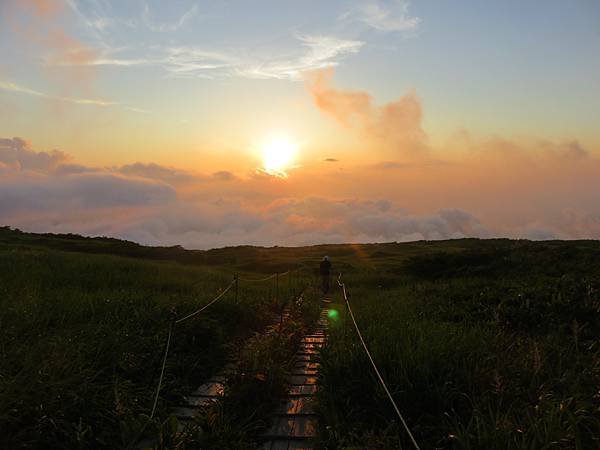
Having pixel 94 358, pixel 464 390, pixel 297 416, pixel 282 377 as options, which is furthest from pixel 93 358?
pixel 464 390

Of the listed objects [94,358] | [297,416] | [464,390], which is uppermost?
[94,358]

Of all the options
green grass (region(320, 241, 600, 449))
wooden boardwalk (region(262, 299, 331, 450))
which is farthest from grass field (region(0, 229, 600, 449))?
wooden boardwalk (region(262, 299, 331, 450))

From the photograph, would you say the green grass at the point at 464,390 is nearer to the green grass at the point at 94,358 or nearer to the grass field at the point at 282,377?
the grass field at the point at 282,377

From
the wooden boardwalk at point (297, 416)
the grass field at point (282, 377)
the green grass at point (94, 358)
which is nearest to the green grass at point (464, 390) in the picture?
the grass field at point (282, 377)

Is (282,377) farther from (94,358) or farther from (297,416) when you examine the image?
(94,358)

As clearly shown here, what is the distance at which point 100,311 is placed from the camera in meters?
9.57

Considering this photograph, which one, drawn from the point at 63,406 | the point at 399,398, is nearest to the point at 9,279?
the point at 63,406

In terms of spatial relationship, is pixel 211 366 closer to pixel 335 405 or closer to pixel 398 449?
pixel 335 405

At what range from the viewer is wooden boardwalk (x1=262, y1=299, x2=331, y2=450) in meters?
5.26

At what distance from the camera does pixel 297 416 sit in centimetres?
603

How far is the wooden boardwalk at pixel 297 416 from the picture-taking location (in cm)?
526

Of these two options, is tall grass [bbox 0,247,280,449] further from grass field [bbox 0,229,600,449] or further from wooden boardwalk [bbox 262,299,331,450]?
wooden boardwalk [bbox 262,299,331,450]

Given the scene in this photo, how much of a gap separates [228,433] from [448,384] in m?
2.88

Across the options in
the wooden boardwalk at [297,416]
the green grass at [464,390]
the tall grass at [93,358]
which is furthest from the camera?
the wooden boardwalk at [297,416]
